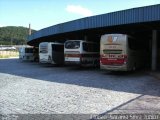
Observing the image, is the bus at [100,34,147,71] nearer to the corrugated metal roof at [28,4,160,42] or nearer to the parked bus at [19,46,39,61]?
the corrugated metal roof at [28,4,160,42]

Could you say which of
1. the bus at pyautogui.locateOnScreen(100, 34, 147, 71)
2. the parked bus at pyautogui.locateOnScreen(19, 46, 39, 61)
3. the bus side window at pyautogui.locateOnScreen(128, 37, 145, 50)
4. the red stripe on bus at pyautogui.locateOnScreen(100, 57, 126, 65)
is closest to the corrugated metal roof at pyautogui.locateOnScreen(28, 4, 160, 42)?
the bus side window at pyautogui.locateOnScreen(128, 37, 145, 50)

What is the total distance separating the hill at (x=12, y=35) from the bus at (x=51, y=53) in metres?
117

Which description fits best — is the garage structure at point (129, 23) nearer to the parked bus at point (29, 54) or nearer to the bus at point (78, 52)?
the bus at point (78, 52)

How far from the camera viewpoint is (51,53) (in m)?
28.5

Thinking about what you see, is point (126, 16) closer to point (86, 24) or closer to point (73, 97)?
point (86, 24)

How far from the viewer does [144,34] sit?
30.0 metres

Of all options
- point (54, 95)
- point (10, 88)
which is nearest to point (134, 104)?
point (54, 95)

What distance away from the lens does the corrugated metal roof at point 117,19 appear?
20078mm

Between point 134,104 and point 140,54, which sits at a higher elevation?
point 140,54

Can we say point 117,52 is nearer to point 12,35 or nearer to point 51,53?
point 51,53

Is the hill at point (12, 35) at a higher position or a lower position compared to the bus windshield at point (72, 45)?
higher

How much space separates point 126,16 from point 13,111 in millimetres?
15034

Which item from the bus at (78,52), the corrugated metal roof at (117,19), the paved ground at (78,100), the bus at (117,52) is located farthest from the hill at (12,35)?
the paved ground at (78,100)

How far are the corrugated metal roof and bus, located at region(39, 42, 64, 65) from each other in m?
2.20
